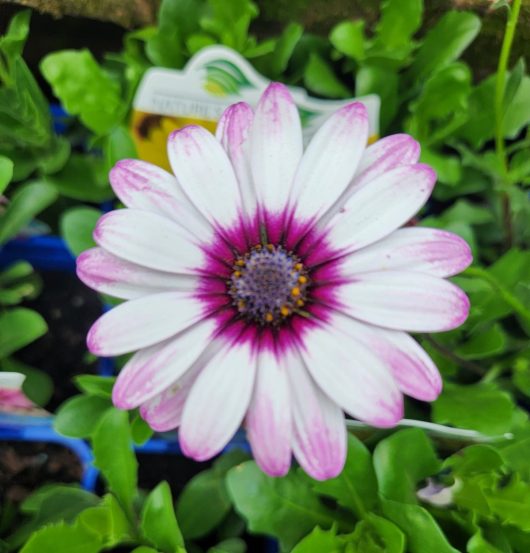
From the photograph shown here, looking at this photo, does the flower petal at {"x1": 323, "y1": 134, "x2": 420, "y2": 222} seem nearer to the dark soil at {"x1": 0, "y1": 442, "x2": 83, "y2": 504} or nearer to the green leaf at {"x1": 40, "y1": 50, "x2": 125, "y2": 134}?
the green leaf at {"x1": 40, "y1": 50, "x2": 125, "y2": 134}

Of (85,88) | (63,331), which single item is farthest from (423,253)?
(63,331)

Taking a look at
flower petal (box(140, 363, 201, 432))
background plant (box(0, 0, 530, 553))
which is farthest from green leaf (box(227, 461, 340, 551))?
flower petal (box(140, 363, 201, 432))

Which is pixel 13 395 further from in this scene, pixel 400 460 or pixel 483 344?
pixel 483 344

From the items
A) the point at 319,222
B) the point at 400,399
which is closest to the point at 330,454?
the point at 400,399

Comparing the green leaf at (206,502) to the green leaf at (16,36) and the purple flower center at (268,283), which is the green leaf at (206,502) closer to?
the purple flower center at (268,283)

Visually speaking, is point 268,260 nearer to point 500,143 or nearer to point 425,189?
point 425,189
